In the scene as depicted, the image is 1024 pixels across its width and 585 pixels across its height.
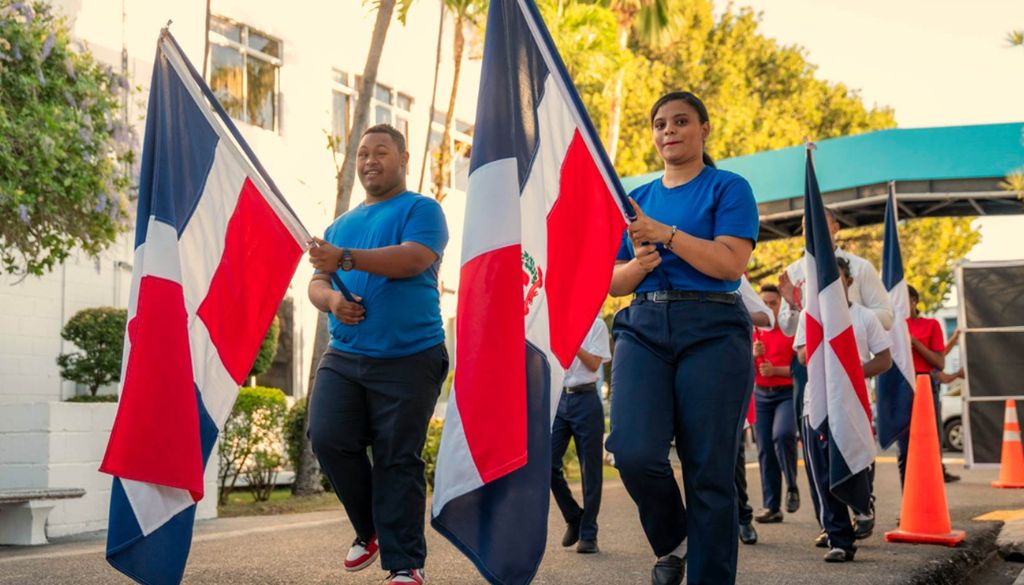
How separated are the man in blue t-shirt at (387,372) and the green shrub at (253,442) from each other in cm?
797

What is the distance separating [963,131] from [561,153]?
1439 centimetres

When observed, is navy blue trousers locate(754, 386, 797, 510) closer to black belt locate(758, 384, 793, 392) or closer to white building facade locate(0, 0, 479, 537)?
black belt locate(758, 384, 793, 392)

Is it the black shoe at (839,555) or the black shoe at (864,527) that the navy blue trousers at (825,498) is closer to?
the black shoe at (839,555)

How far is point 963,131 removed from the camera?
17969mm

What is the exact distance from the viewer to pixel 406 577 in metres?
5.55

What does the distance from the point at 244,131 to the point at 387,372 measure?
13.5 meters

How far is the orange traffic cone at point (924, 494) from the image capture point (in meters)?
8.31

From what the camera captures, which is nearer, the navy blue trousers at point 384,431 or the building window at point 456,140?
the navy blue trousers at point 384,431

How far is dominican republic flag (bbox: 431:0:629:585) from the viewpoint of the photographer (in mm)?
4375

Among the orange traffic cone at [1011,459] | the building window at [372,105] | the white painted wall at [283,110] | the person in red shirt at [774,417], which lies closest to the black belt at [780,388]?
the person in red shirt at [774,417]

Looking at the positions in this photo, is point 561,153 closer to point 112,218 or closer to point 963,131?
point 112,218

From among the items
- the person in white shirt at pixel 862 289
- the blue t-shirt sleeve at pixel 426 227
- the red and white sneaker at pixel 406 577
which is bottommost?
the red and white sneaker at pixel 406 577

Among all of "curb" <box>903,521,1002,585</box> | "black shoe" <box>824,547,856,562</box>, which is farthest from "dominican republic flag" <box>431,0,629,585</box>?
"black shoe" <box>824,547,856,562</box>

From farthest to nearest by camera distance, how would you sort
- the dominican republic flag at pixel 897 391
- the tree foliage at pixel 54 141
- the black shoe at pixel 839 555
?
1. the tree foliage at pixel 54 141
2. the dominican republic flag at pixel 897 391
3. the black shoe at pixel 839 555
